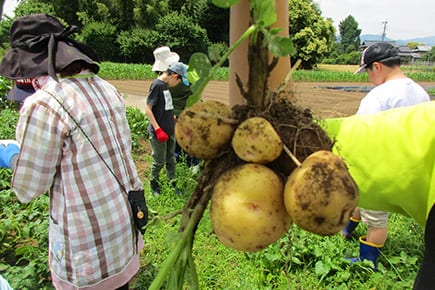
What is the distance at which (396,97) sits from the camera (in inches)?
104

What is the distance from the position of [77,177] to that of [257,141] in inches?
43.8

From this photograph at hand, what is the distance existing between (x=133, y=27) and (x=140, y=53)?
344 centimetres

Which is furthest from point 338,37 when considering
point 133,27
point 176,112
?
point 176,112

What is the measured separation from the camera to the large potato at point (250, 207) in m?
0.80

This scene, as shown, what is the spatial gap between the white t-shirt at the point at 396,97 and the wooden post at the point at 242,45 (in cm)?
185

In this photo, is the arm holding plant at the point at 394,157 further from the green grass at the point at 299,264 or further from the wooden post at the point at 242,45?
the green grass at the point at 299,264

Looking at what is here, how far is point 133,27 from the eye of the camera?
33844 mm

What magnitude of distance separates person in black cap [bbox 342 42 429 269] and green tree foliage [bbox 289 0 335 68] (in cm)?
3033

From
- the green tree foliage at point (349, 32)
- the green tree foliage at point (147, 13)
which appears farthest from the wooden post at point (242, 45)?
the green tree foliage at point (349, 32)

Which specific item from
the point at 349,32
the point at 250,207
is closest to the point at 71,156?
the point at 250,207

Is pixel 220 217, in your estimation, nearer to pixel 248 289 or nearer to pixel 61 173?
pixel 61 173

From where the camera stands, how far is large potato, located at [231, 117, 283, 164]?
79cm

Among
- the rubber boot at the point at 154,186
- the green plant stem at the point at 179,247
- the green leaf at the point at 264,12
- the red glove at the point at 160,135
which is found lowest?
the rubber boot at the point at 154,186

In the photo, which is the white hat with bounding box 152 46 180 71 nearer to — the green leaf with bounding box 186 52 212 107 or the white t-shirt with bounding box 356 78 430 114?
the white t-shirt with bounding box 356 78 430 114
